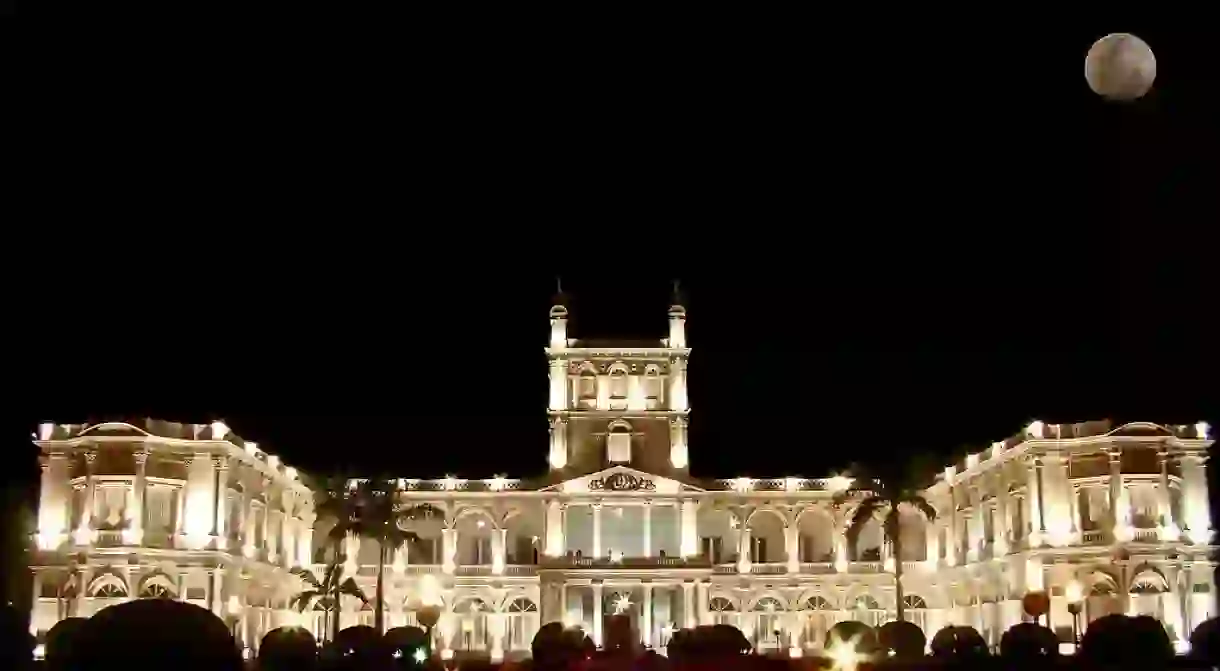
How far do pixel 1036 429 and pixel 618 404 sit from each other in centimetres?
3180

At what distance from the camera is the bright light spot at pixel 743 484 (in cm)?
9269

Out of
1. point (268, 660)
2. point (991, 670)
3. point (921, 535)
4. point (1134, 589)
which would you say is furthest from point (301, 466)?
point (991, 670)

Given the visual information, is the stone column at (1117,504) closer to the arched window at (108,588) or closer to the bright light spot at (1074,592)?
the bright light spot at (1074,592)

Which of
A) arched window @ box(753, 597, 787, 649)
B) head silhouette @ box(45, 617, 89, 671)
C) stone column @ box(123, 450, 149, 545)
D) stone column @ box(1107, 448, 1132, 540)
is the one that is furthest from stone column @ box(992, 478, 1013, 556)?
head silhouette @ box(45, 617, 89, 671)

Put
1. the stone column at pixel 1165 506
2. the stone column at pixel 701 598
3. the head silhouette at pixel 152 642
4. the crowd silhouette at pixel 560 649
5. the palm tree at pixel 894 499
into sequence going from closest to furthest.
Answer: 1. the head silhouette at pixel 152 642
2. the crowd silhouette at pixel 560 649
3. the stone column at pixel 1165 506
4. the palm tree at pixel 894 499
5. the stone column at pixel 701 598

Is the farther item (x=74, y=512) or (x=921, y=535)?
(x=921, y=535)

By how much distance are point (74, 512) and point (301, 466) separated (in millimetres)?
33205

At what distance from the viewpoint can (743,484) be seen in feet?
304

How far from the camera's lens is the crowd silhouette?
19516mm

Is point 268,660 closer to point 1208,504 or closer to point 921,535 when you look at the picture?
point 1208,504

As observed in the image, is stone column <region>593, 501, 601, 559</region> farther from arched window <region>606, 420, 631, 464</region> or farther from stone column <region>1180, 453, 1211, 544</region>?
stone column <region>1180, 453, 1211, 544</region>

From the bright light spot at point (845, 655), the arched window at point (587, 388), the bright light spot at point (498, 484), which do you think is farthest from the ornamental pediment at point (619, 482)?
the bright light spot at point (845, 655)

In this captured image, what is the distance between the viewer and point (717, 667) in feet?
94.8

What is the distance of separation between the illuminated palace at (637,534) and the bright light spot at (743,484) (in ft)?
0.31
